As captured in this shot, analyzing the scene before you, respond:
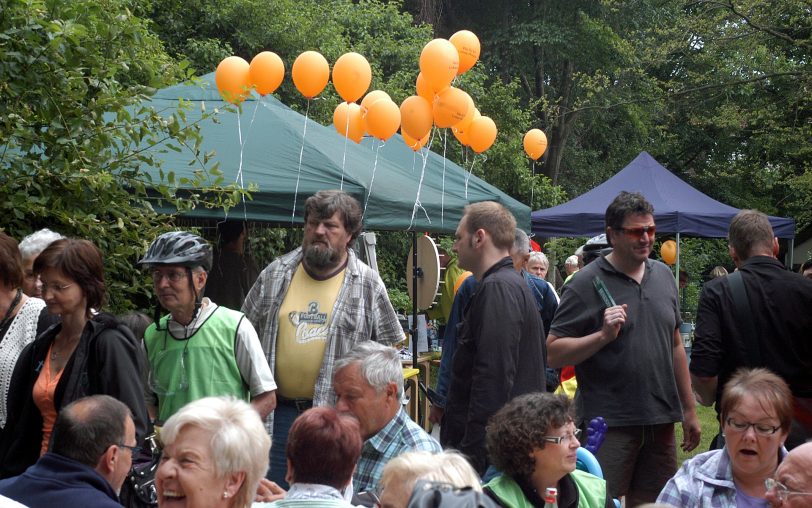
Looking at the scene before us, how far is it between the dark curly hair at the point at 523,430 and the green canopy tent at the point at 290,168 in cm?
320

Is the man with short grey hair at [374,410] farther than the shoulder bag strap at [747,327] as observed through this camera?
No

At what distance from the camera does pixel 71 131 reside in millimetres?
5082

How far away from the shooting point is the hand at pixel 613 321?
14.6 ft

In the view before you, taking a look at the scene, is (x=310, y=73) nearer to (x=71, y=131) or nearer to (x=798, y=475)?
(x=71, y=131)

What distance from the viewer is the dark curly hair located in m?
3.40

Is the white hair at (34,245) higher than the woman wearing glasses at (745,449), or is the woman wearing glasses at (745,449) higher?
the white hair at (34,245)

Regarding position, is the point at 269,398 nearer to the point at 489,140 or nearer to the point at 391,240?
the point at 489,140

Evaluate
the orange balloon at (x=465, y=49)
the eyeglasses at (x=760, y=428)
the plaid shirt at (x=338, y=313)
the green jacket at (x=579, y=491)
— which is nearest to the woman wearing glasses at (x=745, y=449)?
the eyeglasses at (x=760, y=428)

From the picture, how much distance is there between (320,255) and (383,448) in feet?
3.36

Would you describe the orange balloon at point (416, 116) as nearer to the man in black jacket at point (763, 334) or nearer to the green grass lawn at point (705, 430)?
the green grass lawn at point (705, 430)

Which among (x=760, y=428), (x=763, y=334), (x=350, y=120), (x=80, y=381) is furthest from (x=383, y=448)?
(x=350, y=120)

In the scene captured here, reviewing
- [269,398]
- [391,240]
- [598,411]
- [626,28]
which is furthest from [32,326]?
[626,28]

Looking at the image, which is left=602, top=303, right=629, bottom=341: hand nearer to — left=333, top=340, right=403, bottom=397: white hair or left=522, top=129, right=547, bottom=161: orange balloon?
left=333, top=340, right=403, bottom=397: white hair

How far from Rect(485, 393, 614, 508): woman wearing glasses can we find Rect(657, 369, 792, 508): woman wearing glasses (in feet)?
1.53
